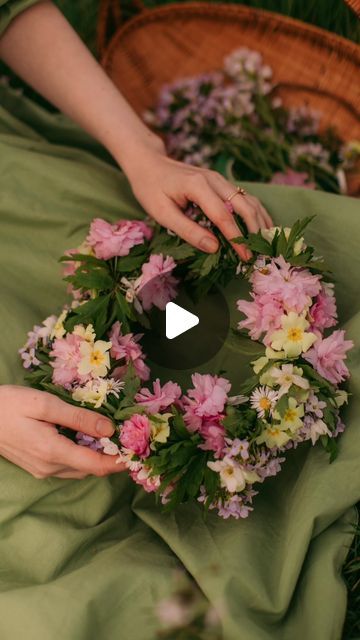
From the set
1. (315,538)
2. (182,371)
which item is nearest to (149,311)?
(182,371)

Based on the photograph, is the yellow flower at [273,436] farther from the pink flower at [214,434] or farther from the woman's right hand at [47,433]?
the woman's right hand at [47,433]

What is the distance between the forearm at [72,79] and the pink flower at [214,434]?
0.55 metres

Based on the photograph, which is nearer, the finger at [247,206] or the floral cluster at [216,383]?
the floral cluster at [216,383]

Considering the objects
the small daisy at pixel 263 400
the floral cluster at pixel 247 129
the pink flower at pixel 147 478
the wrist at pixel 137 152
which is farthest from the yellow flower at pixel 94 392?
the floral cluster at pixel 247 129

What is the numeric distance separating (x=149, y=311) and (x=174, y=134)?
0.91 meters

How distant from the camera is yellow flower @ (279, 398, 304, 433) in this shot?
0.92 meters

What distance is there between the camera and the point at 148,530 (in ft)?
3.69

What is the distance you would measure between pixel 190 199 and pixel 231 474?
46 centimetres

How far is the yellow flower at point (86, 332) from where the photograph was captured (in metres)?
1.04

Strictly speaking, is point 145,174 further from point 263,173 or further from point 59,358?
point 263,173

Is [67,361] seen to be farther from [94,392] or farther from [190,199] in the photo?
[190,199]

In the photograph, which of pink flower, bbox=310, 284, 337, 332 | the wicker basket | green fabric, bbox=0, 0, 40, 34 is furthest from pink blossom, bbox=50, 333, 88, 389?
Result: the wicker basket

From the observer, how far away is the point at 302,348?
0.94m

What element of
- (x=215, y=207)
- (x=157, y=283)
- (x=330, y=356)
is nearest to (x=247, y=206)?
(x=215, y=207)
